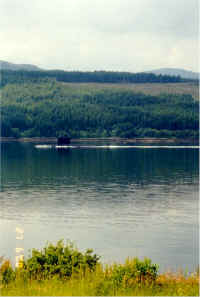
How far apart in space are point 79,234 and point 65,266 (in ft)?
74.3

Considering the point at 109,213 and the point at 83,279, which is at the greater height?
the point at 83,279

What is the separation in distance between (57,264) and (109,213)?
34686 mm

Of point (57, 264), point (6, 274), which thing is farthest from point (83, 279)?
point (6, 274)

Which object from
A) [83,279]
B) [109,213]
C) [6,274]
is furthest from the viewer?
[109,213]

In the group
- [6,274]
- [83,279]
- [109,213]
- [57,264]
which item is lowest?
[109,213]

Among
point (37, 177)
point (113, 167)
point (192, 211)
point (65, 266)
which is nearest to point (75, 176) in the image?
point (37, 177)

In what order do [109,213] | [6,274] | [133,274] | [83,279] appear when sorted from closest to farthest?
[133,274]
[83,279]
[6,274]
[109,213]

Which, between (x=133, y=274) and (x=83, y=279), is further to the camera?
(x=83, y=279)

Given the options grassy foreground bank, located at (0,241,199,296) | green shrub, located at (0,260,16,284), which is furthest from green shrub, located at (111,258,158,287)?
green shrub, located at (0,260,16,284)

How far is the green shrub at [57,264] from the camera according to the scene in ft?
98.2

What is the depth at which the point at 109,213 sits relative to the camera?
64938 millimetres

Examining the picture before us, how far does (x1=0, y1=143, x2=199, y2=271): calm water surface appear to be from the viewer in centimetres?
4741

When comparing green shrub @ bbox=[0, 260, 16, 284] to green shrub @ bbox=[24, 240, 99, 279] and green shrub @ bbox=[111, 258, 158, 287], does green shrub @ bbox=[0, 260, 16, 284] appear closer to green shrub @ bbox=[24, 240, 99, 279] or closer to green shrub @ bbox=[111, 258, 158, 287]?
green shrub @ bbox=[24, 240, 99, 279]

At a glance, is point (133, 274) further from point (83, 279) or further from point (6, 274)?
point (6, 274)
